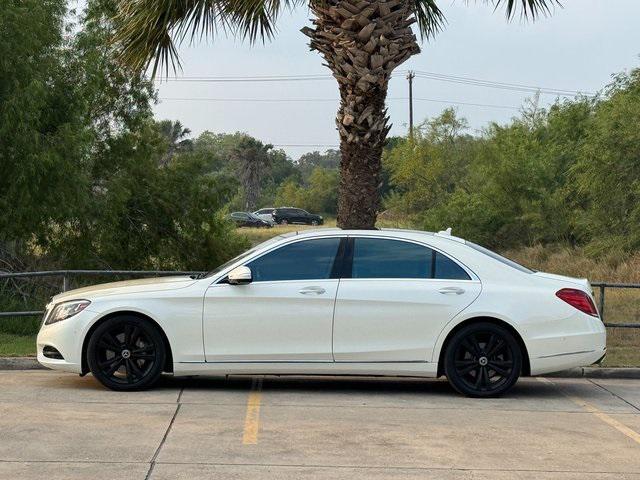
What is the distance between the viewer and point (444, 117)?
66750 millimetres

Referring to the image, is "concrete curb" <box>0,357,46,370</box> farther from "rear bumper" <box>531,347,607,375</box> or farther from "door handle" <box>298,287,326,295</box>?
"rear bumper" <box>531,347,607,375</box>

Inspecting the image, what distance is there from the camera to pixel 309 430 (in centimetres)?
800

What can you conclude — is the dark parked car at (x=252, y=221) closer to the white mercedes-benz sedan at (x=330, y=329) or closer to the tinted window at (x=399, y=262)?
the tinted window at (x=399, y=262)

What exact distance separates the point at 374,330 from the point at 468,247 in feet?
4.29

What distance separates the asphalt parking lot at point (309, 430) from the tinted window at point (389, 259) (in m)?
1.19

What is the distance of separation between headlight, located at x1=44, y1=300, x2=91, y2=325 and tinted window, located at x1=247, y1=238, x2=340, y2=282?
1643mm

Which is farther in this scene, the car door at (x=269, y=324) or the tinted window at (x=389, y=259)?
the tinted window at (x=389, y=259)

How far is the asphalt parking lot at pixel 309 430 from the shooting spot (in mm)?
6801

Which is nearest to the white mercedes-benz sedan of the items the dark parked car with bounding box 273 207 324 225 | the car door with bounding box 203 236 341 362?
the car door with bounding box 203 236 341 362

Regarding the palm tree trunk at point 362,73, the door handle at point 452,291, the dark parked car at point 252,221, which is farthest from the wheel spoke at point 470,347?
the dark parked car at point 252,221

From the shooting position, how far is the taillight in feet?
31.7

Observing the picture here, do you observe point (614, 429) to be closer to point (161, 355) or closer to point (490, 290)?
point (490, 290)

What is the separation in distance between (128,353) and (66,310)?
765mm

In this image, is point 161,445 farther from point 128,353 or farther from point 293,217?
point 293,217
